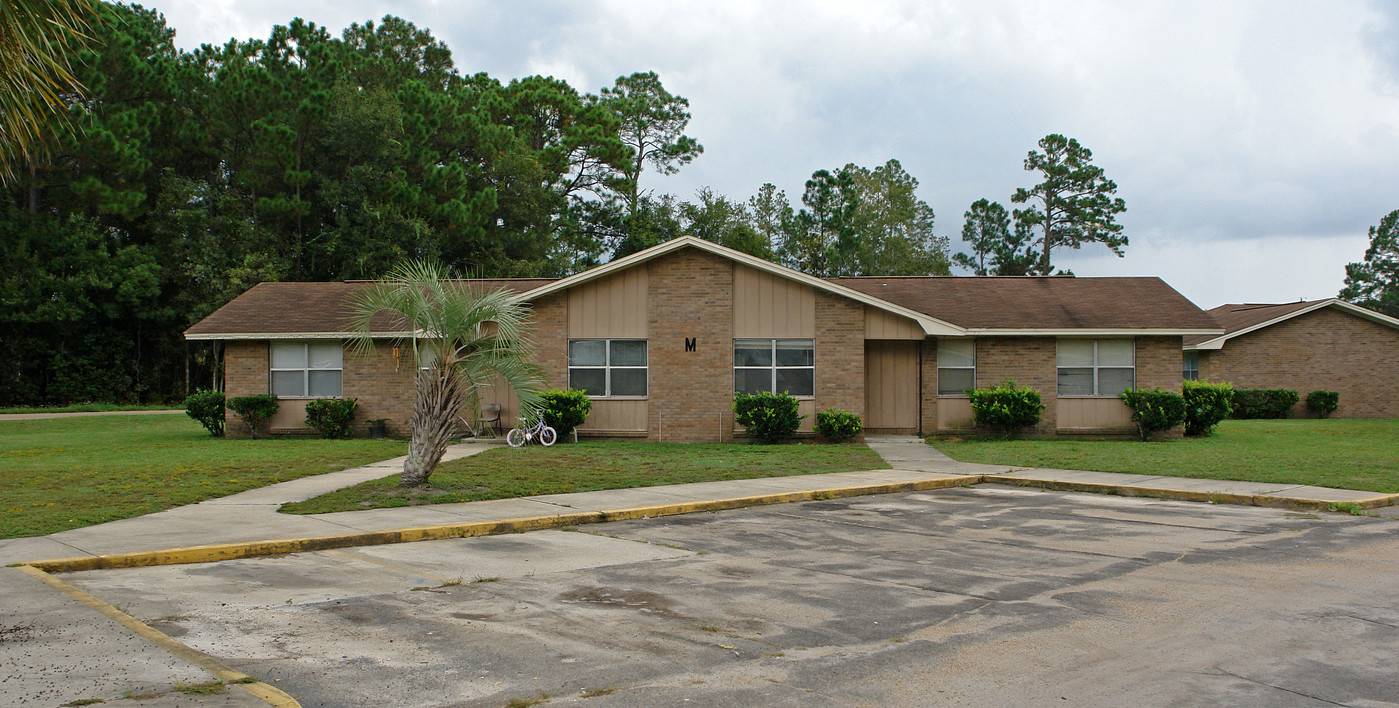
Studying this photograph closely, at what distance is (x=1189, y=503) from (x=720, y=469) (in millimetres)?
7050

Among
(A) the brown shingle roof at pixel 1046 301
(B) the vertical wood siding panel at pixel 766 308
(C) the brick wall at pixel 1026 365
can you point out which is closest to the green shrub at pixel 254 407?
(B) the vertical wood siding panel at pixel 766 308

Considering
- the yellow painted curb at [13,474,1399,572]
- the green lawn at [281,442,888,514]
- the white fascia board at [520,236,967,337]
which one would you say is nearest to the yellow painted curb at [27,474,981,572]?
the yellow painted curb at [13,474,1399,572]

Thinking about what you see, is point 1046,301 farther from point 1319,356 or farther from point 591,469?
point 591,469

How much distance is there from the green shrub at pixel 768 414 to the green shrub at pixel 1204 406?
9.96 m

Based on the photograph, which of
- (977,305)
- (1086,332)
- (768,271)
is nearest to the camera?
(768,271)

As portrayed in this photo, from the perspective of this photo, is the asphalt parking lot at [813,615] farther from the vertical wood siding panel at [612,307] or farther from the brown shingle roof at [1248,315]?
the brown shingle roof at [1248,315]

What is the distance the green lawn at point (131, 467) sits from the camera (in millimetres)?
11477

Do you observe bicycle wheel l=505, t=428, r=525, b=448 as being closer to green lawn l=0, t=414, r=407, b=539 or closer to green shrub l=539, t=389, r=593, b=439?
green shrub l=539, t=389, r=593, b=439

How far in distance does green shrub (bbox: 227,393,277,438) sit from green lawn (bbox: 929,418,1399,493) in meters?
15.7

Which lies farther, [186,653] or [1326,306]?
[1326,306]

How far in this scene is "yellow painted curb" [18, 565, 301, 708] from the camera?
4996mm

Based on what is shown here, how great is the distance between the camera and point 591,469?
16.5 metres

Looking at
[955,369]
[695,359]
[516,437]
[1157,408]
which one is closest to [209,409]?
[516,437]

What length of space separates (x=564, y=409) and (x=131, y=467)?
865 centimetres
